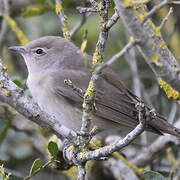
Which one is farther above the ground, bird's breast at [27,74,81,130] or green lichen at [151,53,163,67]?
bird's breast at [27,74,81,130]

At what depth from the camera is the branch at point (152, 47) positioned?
2.34 m

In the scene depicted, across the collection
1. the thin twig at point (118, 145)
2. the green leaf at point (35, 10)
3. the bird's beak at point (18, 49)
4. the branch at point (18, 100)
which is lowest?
the thin twig at point (118, 145)

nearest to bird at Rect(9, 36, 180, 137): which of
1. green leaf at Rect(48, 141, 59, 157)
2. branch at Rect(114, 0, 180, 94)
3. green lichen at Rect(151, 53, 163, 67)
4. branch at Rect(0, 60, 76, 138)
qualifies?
green leaf at Rect(48, 141, 59, 157)

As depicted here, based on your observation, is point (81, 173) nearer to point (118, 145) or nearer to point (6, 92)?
point (118, 145)

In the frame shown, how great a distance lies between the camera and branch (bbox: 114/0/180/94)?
2.34 meters

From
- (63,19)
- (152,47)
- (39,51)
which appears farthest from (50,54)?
(152,47)

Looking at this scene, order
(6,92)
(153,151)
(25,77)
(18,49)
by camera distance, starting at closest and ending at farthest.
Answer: (6,92), (153,151), (18,49), (25,77)

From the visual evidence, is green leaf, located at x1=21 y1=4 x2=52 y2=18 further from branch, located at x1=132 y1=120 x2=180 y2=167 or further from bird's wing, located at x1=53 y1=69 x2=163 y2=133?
branch, located at x1=132 y1=120 x2=180 y2=167

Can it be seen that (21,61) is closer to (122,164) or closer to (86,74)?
(86,74)

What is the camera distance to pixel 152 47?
240 cm

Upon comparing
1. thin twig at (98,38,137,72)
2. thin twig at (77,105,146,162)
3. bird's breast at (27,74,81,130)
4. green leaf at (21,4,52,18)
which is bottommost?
thin twig at (77,105,146,162)

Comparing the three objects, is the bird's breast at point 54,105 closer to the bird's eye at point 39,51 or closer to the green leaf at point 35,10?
the bird's eye at point 39,51

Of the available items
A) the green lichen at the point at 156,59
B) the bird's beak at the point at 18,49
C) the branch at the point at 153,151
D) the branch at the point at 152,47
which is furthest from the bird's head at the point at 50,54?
the green lichen at the point at 156,59

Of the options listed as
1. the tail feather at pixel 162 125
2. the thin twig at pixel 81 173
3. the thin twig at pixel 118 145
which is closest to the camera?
the thin twig at pixel 118 145
